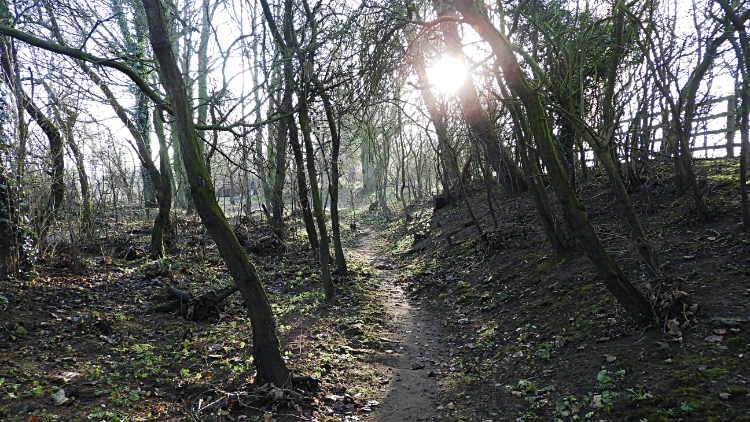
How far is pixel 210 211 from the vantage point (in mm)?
4211

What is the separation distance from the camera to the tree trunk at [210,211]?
4078 millimetres

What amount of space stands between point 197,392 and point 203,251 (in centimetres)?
619

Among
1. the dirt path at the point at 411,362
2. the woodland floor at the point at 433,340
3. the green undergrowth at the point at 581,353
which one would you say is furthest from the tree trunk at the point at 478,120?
the dirt path at the point at 411,362

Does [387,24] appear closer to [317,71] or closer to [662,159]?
[317,71]

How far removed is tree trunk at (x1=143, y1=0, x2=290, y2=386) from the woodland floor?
338mm

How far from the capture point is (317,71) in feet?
24.3

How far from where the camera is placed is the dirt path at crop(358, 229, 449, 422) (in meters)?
4.41

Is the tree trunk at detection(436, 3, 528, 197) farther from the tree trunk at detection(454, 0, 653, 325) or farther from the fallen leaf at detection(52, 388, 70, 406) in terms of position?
the fallen leaf at detection(52, 388, 70, 406)

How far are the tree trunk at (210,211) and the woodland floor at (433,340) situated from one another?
34 cm

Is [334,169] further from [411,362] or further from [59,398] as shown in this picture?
[59,398]

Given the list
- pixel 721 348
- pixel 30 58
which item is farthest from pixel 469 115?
pixel 30 58

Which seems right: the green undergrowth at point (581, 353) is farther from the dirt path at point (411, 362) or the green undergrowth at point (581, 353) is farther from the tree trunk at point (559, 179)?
the tree trunk at point (559, 179)

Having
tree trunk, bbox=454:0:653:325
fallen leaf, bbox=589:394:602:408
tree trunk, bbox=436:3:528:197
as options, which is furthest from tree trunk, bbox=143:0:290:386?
tree trunk, bbox=436:3:528:197

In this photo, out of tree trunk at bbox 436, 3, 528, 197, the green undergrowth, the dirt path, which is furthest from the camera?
tree trunk at bbox 436, 3, 528, 197
